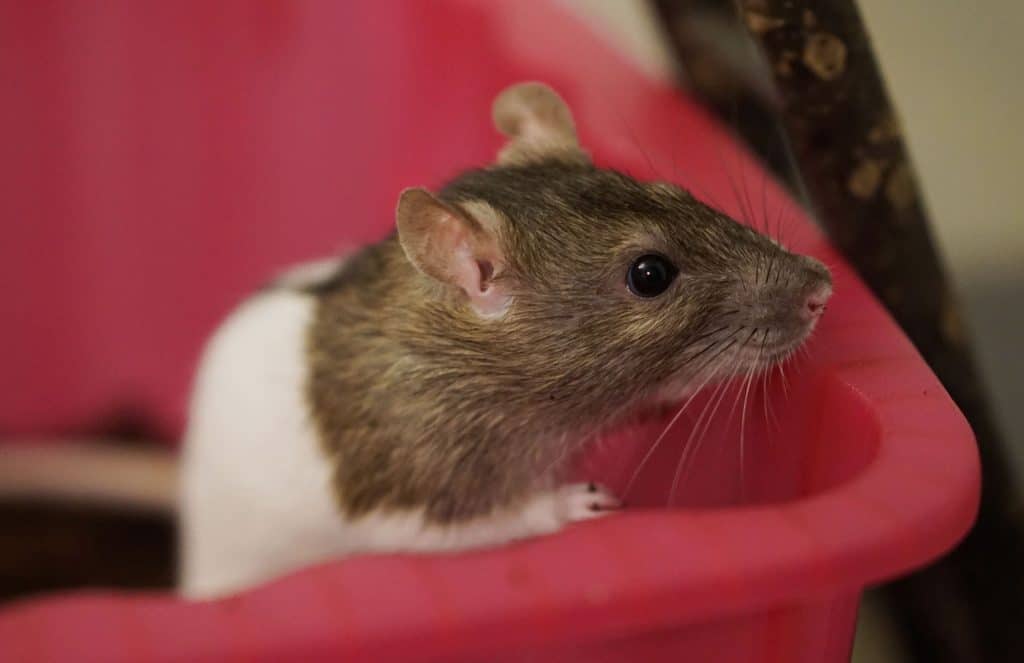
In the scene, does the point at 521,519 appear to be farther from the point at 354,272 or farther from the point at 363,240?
the point at 363,240

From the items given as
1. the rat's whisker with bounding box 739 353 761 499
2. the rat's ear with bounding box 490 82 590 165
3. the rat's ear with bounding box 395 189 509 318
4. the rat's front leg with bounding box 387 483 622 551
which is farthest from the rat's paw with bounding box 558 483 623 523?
the rat's ear with bounding box 490 82 590 165

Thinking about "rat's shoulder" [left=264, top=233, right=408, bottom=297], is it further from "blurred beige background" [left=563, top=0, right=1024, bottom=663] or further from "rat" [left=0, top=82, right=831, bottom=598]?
"blurred beige background" [left=563, top=0, right=1024, bottom=663]

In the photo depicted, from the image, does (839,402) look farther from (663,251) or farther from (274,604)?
(274,604)

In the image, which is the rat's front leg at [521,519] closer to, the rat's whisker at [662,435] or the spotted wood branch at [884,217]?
the rat's whisker at [662,435]

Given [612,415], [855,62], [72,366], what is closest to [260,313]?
[612,415]

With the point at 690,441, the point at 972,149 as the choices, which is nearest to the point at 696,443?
the point at 690,441

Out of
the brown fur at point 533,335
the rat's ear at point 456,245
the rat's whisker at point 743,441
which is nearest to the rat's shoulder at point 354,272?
the brown fur at point 533,335

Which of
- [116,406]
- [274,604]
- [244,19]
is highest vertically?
[244,19]

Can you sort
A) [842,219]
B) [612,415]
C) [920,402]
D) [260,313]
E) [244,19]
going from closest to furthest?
[920,402] → [612,415] → [842,219] → [260,313] → [244,19]
